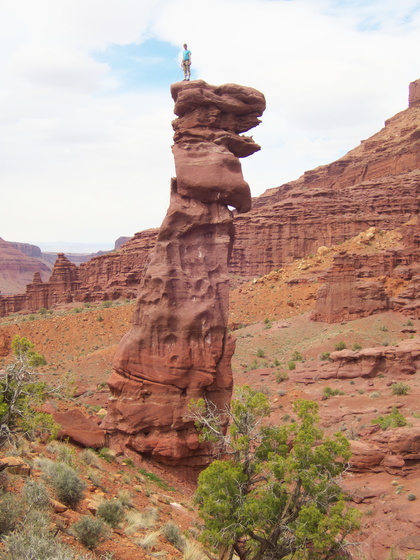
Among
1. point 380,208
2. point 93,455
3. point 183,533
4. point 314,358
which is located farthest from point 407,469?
point 380,208

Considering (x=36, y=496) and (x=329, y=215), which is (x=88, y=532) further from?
(x=329, y=215)

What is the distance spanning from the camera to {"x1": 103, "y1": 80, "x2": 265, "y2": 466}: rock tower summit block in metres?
14.7

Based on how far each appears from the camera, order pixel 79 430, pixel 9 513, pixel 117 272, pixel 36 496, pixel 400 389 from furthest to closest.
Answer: pixel 117 272, pixel 400 389, pixel 79 430, pixel 36 496, pixel 9 513

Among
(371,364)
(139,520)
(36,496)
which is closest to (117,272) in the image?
(371,364)

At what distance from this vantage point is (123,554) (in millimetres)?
8641

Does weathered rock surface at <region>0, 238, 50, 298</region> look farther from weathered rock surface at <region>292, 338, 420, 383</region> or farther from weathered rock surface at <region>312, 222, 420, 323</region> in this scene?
weathered rock surface at <region>292, 338, 420, 383</region>

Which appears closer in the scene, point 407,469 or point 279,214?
point 407,469

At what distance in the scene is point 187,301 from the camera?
49.8ft

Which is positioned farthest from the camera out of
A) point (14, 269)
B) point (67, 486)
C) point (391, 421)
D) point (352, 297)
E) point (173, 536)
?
point (14, 269)

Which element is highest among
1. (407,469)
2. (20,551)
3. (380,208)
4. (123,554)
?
(380,208)

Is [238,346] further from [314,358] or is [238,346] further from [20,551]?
[20,551]

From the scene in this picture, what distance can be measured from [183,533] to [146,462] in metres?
3.79

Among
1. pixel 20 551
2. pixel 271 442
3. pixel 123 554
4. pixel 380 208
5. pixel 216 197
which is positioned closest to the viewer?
pixel 20 551

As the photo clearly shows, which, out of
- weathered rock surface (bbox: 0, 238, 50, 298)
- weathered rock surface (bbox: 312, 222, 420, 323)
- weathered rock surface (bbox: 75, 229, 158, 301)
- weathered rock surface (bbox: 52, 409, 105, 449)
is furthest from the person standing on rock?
weathered rock surface (bbox: 0, 238, 50, 298)
